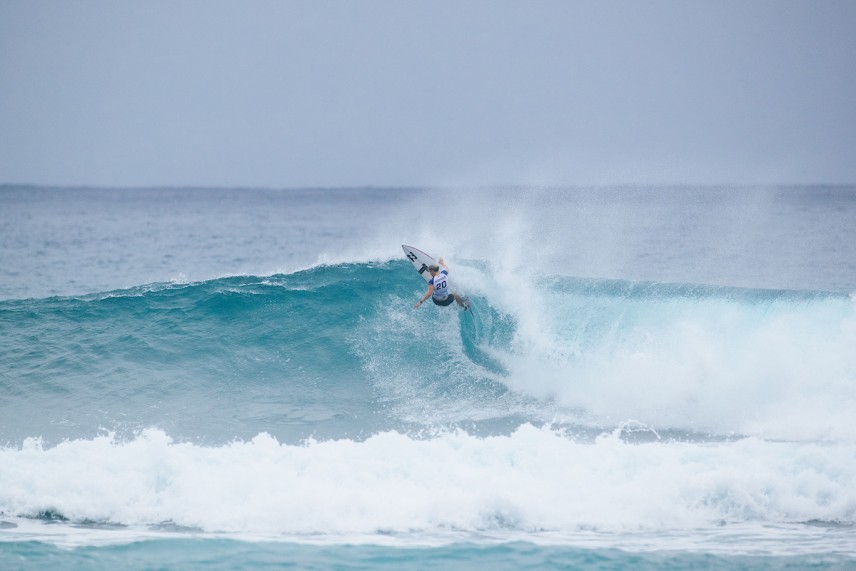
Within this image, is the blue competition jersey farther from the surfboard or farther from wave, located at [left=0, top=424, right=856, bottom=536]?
wave, located at [left=0, top=424, right=856, bottom=536]

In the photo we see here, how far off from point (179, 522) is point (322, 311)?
759cm

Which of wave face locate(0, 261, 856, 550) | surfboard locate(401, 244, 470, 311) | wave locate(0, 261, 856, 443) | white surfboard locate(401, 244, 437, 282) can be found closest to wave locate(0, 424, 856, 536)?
wave face locate(0, 261, 856, 550)

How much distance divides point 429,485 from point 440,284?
4955 mm

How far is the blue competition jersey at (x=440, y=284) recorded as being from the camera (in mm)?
14023

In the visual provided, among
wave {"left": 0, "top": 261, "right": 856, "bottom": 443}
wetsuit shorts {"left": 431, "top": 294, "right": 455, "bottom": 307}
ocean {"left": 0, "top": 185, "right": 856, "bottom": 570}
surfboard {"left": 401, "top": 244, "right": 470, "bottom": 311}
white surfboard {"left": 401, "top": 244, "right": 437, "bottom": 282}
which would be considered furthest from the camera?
white surfboard {"left": 401, "top": 244, "right": 437, "bottom": 282}

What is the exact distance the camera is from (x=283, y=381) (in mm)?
14297

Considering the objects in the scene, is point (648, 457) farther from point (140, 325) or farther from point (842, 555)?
point (140, 325)

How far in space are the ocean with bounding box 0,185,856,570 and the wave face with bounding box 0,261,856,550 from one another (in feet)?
0.14

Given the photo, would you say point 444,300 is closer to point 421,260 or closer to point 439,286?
point 439,286

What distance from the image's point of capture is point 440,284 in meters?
14.1

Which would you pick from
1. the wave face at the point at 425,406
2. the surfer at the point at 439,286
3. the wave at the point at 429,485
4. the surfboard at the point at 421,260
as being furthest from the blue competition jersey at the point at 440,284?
the wave at the point at 429,485

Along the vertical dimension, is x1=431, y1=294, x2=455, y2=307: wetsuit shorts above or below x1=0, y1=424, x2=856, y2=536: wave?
above

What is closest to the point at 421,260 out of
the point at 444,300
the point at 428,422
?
the point at 444,300

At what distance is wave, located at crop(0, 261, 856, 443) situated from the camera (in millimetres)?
12719
